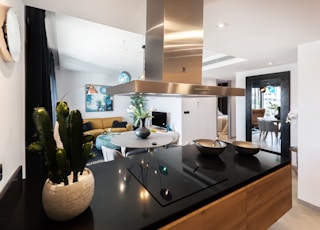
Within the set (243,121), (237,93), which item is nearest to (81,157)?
(237,93)

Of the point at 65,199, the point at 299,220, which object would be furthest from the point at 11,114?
the point at 299,220

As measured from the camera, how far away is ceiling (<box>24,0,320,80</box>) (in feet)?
4.92

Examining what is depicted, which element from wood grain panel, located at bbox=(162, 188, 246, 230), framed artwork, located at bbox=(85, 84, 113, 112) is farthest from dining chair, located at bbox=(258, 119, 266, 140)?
framed artwork, located at bbox=(85, 84, 113, 112)

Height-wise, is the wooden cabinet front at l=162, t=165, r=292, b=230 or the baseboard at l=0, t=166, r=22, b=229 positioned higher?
the baseboard at l=0, t=166, r=22, b=229

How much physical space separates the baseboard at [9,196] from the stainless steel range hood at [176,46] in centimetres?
87

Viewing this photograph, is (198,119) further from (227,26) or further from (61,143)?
(61,143)

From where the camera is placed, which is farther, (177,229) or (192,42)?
(192,42)

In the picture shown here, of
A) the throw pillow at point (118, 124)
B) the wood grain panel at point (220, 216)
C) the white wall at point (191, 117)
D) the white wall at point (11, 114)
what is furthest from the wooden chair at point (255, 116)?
the white wall at point (11, 114)

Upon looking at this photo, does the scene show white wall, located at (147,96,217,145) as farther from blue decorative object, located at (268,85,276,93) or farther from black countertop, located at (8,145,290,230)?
black countertop, located at (8,145,290,230)

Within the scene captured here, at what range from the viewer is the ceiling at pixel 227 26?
4.92 feet

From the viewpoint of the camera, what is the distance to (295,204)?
2.52 m

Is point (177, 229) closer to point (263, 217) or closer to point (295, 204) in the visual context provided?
point (263, 217)

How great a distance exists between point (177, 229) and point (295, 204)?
8.54 feet

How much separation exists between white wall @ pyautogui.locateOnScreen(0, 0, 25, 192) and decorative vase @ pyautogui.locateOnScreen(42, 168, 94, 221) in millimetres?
408
